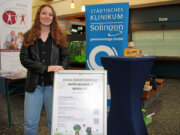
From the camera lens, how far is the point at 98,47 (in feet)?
8.82

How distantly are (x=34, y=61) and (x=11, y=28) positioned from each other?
193 centimetres

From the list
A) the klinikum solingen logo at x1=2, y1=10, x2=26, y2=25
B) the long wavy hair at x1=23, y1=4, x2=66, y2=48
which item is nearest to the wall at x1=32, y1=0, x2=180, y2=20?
the klinikum solingen logo at x1=2, y1=10, x2=26, y2=25

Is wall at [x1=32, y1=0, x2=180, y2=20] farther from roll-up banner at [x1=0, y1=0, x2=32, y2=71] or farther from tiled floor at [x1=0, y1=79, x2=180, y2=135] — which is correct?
roll-up banner at [x1=0, y1=0, x2=32, y2=71]

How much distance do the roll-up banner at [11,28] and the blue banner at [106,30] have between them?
137 centimetres

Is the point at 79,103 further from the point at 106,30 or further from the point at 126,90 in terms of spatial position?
the point at 106,30

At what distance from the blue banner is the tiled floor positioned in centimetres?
123

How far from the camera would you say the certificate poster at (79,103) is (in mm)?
1460

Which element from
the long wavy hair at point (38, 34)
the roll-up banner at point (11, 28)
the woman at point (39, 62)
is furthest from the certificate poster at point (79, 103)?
the roll-up banner at point (11, 28)

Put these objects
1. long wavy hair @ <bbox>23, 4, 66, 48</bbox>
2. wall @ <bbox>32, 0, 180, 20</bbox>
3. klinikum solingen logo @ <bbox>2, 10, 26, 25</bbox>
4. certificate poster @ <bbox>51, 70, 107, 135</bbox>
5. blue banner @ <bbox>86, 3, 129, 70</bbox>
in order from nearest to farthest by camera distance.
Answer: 1. certificate poster @ <bbox>51, 70, 107, 135</bbox>
2. long wavy hair @ <bbox>23, 4, 66, 48</bbox>
3. blue banner @ <bbox>86, 3, 129, 70</bbox>
4. klinikum solingen logo @ <bbox>2, 10, 26, 25</bbox>
5. wall @ <bbox>32, 0, 180, 20</bbox>

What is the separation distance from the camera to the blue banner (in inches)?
98.3

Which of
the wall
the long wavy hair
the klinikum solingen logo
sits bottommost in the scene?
the long wavy hair

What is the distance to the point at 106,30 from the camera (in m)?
2.61

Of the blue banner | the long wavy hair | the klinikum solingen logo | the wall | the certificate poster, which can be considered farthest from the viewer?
the wall

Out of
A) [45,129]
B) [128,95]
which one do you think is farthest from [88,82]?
[45,129]
